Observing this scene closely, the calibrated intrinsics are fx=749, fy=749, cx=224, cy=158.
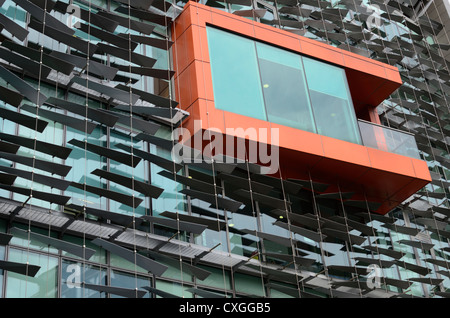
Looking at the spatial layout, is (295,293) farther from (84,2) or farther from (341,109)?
(84,2)

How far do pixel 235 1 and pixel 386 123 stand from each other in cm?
782

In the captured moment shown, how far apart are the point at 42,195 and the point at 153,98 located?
17.3ft

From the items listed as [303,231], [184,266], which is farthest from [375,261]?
[184,266]

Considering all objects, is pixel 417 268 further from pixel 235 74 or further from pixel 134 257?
pixel 134 257

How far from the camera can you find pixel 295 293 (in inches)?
818

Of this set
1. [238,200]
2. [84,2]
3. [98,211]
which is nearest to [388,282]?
[238,200]

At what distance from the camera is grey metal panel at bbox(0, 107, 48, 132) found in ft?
58.2

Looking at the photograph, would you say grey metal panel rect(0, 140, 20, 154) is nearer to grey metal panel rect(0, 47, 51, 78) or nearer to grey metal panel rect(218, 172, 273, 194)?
grey metal panel rect(0, 47, 51, 78)

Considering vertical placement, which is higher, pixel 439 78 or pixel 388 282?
pixel 439 78

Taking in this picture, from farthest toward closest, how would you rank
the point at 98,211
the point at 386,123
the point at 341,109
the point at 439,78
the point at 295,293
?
the point at 439,78 < the point at 386,123 < the point at 341,109 < the point at 295,293 < the point at 98,211

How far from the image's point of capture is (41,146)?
59.1 ft

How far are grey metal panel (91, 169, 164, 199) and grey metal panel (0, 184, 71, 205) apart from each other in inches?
62.1

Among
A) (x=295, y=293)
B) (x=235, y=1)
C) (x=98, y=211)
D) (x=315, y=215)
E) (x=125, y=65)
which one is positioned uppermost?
(x=235, y=1)

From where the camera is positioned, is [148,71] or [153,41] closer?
[148,71]
